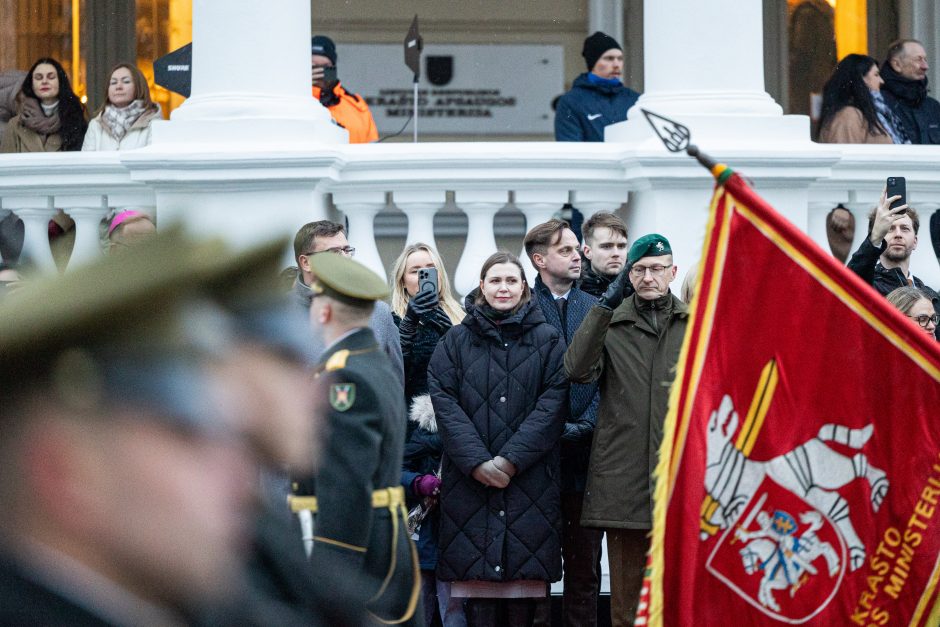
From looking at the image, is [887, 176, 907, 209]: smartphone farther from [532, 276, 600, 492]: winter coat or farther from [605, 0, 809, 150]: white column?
[532, 276, 600, 492]: winter coat

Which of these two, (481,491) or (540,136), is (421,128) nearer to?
(540,136)

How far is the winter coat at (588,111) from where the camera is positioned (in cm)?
791

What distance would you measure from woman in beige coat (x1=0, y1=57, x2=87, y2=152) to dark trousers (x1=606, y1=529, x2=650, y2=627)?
3.92 meters

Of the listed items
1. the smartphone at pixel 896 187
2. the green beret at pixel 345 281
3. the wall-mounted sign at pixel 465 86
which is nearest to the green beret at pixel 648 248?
the smartphone at pixel 896 187

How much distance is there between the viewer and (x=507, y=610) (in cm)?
580

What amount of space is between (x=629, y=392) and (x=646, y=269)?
0.47m

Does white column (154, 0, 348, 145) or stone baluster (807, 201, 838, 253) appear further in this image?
stone baluster (807, 201, 838, 253)

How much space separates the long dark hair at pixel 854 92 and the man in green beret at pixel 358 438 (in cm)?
485

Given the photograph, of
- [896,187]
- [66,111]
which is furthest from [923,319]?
[66,111]

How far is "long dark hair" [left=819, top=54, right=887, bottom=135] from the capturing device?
25.7ft

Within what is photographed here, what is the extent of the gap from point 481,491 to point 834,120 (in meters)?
3.35

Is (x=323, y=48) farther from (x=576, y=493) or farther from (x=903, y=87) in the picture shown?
(x=576, y=493)

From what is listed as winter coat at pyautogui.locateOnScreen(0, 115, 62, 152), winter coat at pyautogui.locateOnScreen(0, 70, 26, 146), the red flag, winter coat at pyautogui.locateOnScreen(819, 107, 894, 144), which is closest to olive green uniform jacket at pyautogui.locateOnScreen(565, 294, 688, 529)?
the red flag

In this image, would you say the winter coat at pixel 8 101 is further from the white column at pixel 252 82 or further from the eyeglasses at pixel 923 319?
the eyeglasses at pixel 923 319
